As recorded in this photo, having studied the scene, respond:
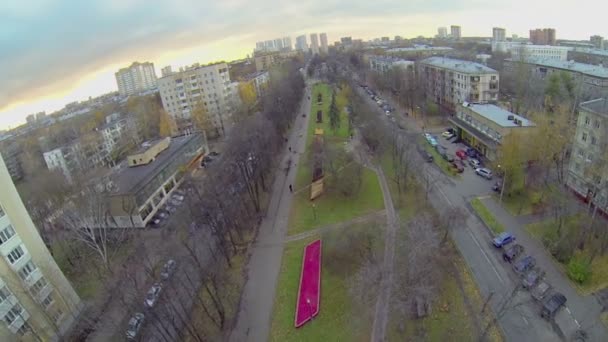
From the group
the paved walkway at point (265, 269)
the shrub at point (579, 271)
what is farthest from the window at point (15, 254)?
the shrub at point (579, 271)

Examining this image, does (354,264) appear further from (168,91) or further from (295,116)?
(168,91)

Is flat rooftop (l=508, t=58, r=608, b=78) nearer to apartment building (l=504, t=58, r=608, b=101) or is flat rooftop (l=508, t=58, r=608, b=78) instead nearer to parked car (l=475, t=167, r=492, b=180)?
apartment building (l=504, t=58, r=608, b=101)

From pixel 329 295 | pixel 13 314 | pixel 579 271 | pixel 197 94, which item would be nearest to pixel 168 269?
pixel 13 314

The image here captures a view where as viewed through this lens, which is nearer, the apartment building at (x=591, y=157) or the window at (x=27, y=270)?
the window at (x=27, y=270)

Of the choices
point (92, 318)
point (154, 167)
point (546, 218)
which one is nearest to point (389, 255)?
point (546, 218)

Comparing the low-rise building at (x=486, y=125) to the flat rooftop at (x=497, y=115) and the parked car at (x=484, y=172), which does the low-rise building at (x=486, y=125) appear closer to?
the flat rooftop at (x=497, y=115)

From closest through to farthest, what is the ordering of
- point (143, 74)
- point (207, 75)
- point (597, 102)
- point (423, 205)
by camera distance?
point (597, 102) < point (423, 205) < point (207, 75) < point (143, 74)
